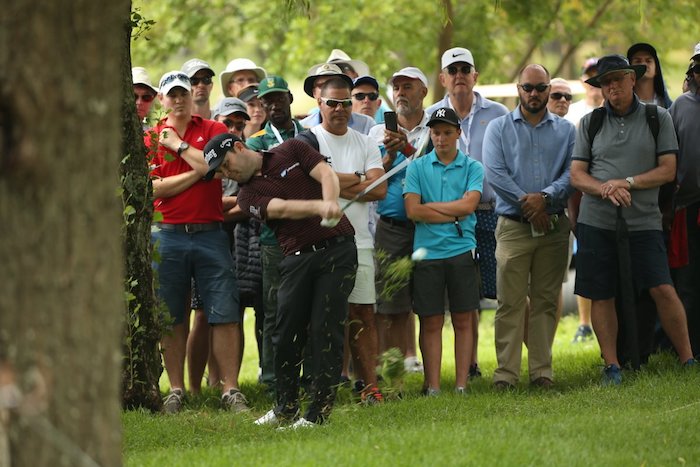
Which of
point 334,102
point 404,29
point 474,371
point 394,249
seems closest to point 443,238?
point 394,249

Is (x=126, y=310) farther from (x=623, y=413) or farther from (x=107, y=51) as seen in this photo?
(x=107, y=51)

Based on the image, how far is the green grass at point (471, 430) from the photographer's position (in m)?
7.26

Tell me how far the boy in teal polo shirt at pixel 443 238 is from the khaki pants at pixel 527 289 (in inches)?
14.9

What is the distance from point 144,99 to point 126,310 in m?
2.79

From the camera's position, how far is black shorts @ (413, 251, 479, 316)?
34.6ft

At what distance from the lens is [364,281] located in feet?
34.0

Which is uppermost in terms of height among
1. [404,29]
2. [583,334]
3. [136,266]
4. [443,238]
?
[404,29]

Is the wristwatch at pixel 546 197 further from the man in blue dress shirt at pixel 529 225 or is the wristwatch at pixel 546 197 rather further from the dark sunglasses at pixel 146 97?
the dark sunglasses at pixel 146 97

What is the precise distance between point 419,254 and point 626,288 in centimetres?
179

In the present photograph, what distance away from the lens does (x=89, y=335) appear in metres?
4.67

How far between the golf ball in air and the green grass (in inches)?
44.8

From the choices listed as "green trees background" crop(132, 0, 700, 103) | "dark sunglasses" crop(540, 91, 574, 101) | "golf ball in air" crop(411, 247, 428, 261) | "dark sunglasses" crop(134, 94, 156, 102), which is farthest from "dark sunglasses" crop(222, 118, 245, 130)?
"green trees background" crop(132, 0, 700, 103)

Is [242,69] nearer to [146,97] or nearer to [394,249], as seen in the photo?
[146,97]

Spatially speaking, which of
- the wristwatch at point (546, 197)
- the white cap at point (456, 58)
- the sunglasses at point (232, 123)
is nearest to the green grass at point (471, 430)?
the wristwatch at point (546, 197)
